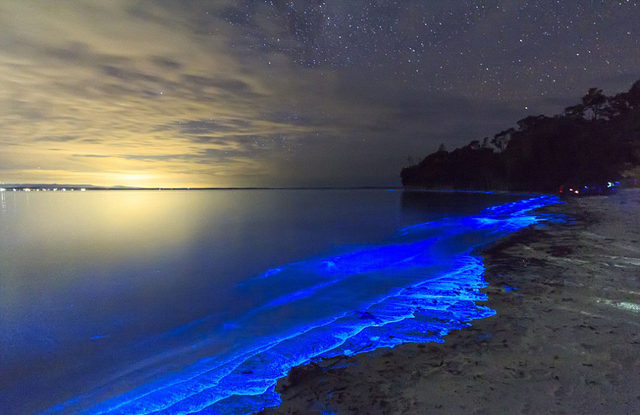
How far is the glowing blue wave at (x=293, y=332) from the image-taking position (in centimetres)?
488

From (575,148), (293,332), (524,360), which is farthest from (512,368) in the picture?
(575,148)

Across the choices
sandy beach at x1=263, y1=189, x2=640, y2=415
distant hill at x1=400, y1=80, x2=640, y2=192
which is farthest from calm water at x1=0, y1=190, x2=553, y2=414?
distant hill at x1=400, y1=80, x2=640, y2=192

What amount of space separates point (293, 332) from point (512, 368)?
13.6 ft

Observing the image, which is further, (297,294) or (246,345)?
(297,294)

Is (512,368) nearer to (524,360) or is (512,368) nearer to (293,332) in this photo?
(524,360)

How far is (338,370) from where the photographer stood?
16.4ft

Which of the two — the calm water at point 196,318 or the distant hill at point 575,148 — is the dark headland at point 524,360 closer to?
the calm water at point 196,318

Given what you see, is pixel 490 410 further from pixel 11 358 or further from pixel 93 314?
pixel 93 314

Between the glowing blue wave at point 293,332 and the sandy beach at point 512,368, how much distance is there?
0.49 meters

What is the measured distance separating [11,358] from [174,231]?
2608 cm

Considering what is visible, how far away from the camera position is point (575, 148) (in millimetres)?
90062

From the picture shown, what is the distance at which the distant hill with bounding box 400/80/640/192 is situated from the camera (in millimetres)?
75938

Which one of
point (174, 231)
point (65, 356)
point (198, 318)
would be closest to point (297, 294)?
point (198, 318)

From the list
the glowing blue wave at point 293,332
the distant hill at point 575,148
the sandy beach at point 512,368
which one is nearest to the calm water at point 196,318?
the glowing blue wave at point 293,332
